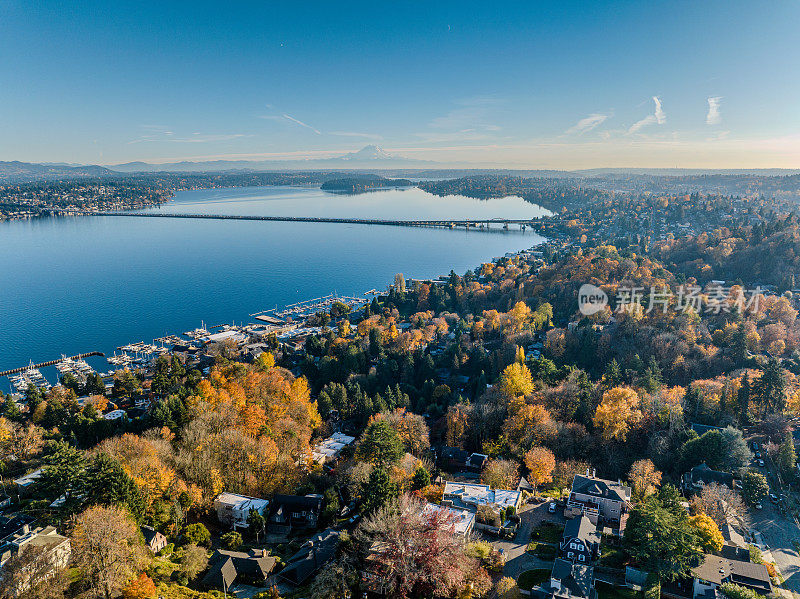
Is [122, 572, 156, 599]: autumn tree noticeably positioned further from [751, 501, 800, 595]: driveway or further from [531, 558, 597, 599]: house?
[751, 501, 800, 595]: driveway

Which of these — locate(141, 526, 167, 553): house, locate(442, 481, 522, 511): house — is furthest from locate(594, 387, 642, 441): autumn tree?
locate(141, 526, 167, 553): house

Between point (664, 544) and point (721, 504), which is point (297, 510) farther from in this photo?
point (721, 504)

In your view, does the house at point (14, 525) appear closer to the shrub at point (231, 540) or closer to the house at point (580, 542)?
the shrub at point (231, 540)

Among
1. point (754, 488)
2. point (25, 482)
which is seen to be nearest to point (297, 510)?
point (25, 482)

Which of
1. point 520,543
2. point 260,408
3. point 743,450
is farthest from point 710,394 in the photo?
point 260,408

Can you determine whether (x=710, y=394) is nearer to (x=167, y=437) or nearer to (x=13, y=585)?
(x=167, y=437)

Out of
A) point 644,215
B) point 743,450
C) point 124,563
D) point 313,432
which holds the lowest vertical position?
point 313,432
